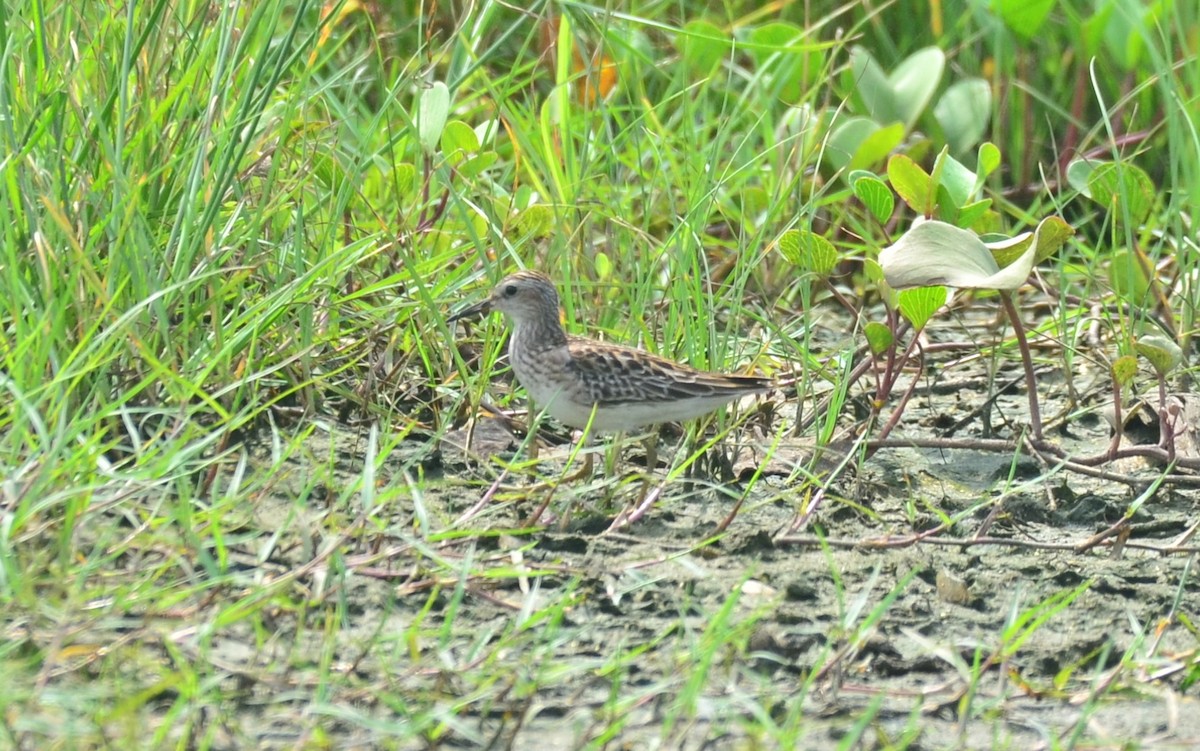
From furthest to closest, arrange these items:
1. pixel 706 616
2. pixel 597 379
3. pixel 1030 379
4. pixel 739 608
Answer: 1. pixel 1030 379
2. pixel 597 379
3. pixel 739 608
4. pixel 706 616

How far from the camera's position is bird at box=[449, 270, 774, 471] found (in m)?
4.42

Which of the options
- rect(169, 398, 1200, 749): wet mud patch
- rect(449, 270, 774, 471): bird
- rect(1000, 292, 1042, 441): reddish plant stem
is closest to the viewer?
rect(169, 398, 1200, 749): wet mud patch

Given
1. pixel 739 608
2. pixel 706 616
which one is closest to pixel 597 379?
pixel 739 608

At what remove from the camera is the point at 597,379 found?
14.7 ft

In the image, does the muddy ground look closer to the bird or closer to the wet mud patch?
the wet mud patch

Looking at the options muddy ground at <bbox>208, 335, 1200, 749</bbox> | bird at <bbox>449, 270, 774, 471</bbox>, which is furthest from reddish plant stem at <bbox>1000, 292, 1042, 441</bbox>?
bird at <bbox>449, 270, 774, 471</bbox>

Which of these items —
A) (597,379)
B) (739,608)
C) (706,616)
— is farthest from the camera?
(597,379)

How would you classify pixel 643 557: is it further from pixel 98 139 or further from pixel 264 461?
pixel 98 139

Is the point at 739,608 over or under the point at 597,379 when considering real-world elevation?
under

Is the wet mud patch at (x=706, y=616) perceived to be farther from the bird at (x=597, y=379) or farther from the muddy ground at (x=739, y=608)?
the bird at (x=597, y=379)

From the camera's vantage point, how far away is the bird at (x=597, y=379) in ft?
14.5

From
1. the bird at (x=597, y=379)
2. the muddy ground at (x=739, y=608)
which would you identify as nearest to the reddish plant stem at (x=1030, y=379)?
the muddy ground at (x=739, y=608)

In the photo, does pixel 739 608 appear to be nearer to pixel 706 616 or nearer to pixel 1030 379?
pixel 706 616

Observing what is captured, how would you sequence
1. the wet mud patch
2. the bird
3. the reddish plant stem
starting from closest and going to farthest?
the wet mud patch < the bird < the reddish plant stem
